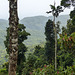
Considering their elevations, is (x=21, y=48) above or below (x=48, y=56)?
above

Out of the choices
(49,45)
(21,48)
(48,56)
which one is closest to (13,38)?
(21,48)

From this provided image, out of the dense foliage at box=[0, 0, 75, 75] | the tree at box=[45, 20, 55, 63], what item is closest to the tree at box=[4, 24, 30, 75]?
the dense foliage at box=[0, 0, 75, 75]

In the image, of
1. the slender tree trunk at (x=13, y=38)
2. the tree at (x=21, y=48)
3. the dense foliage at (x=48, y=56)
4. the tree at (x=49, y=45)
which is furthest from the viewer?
the tree at (x=49, y=45)

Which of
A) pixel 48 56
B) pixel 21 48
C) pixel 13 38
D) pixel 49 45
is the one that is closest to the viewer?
pixel 13 38

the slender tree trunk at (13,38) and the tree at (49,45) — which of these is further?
the tree at (49,45)

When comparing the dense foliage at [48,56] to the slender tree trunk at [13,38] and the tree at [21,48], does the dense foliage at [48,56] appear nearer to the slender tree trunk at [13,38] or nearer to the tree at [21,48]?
the tree at [21,48]

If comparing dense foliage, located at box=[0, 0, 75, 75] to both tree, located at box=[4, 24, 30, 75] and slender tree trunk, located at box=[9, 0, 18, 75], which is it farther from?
slender tree trunk, located at box=[9, 0, 18, 75]

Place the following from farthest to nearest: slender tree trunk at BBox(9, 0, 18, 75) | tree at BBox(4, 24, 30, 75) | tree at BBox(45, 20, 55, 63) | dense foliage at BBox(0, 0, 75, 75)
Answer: tree at BBox(45, 20, 55, 63), tree at BBox(4, 24, 30, 75), dense foliage at BBox(0, 0, 75, 75), slender tree trunk at BBox(9, 0, 18, 75)

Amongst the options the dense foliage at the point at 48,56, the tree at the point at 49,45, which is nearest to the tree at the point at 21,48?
the dense foliage at the point at 48,56

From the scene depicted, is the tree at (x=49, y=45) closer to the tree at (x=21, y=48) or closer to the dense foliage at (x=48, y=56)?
the dense foliage at (x=48, y=56)

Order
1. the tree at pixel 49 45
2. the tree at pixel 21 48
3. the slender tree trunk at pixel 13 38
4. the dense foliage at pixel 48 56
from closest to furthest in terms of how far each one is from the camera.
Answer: the slender tree trunk at pixel 13 38, the dense foliage at pixel 48 56, the tree at pixel 21 48, the tree at pixel 49 45

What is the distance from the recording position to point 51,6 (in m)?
18.6

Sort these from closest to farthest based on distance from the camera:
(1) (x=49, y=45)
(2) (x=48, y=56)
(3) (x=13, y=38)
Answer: (3) (x=13, y=38) → (1) (x=49, y=45) → (2) (x=48, y=56)

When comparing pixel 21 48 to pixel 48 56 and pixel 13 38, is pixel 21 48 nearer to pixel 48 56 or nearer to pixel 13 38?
pixel 48 56
